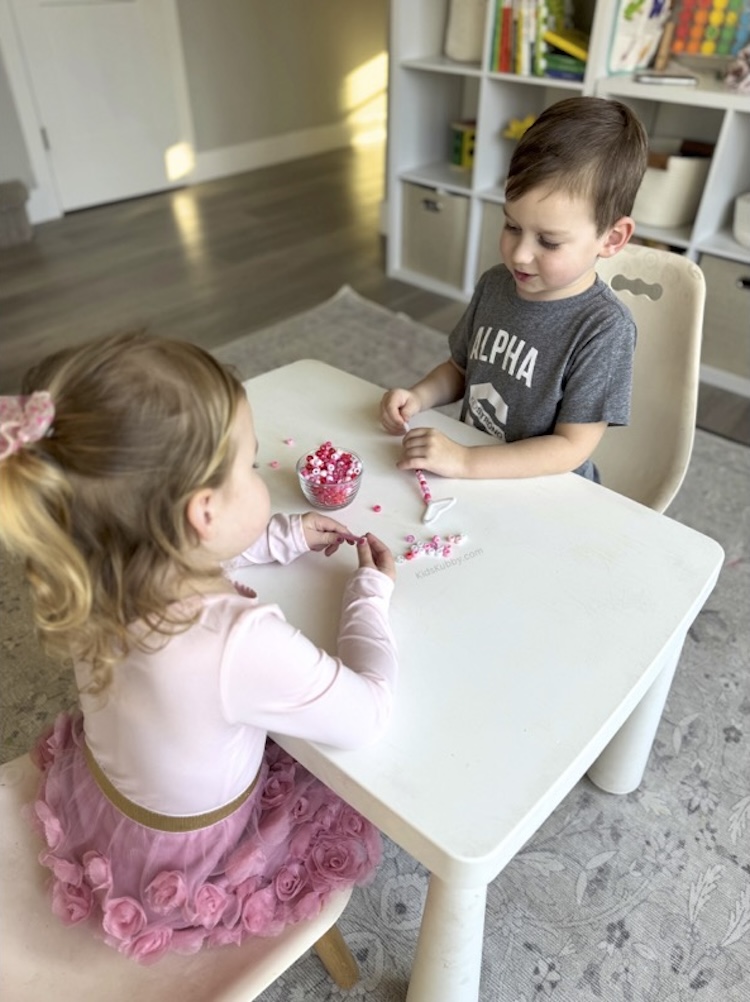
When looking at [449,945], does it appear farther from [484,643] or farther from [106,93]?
[106,93]

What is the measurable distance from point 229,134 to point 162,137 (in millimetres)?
484

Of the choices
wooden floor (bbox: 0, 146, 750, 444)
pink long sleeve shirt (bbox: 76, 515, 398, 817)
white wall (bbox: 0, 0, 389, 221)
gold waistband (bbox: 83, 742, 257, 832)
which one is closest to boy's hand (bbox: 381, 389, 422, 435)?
pink long sleeve shirt (bbox: 76, 515, 398, 817)

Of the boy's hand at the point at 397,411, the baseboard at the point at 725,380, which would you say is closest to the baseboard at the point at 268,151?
the baseboard at the point at 725,380

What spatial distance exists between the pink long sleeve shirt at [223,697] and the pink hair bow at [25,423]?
7.7 inches

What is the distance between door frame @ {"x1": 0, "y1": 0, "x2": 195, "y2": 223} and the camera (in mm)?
3350

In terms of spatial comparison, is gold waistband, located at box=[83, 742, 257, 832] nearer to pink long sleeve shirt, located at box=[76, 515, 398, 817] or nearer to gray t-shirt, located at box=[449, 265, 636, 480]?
pink long sleeve shirt, located at box=[76, 515, 398, 817]

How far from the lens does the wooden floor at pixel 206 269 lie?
2795 mm

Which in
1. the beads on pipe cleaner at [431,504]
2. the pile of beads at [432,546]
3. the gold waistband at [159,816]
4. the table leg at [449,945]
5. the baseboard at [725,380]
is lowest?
the baseboard at [725,380]

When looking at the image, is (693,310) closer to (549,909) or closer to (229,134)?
(549,909)

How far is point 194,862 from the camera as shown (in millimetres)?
735

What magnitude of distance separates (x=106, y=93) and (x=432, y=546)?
3.90 m

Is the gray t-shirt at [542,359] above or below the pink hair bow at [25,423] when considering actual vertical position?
below

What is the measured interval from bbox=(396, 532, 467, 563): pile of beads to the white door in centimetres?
371

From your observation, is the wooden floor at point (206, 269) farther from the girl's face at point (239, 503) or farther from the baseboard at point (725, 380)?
the girl's face at point (239, 503)
